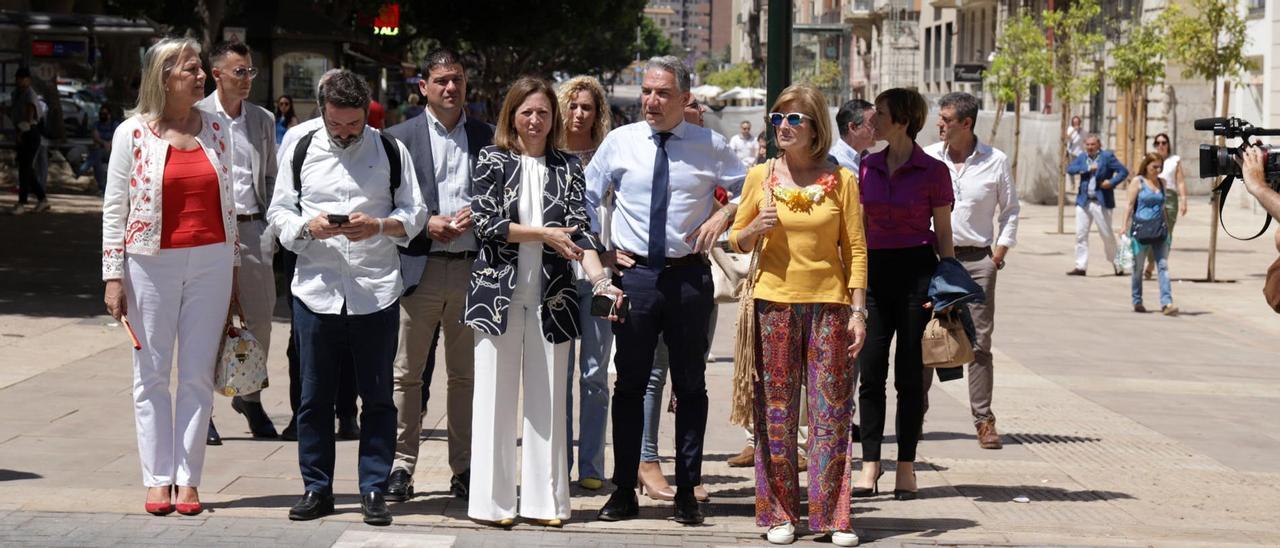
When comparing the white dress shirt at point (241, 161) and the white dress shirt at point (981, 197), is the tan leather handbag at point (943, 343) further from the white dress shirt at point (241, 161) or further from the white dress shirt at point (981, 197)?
the white dress shirt at point (241, 161)

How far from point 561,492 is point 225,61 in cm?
266

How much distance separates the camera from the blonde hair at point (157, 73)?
655 centimetres

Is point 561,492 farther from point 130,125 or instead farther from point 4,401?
point 4,401

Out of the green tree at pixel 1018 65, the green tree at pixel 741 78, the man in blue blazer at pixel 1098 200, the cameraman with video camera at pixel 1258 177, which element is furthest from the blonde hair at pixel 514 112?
the green tree at pixel 741 78

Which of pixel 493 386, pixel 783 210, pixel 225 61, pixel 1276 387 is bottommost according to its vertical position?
pixel 1276 387

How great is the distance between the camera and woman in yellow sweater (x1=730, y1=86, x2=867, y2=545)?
6480 millimetres

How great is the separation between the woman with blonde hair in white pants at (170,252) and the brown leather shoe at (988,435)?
4.22 meters

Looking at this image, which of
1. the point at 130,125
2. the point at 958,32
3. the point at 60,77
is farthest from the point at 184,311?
the point at 958,32

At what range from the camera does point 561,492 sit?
6723mm

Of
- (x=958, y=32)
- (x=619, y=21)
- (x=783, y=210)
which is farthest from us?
(x=958, y=32)

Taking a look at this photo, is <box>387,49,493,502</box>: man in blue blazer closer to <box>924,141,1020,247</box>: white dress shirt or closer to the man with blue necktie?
the man with blue necktie

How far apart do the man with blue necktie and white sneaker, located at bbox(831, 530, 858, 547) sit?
607 millimetres

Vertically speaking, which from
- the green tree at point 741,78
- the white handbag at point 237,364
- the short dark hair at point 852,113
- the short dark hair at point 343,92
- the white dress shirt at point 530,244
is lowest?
the white handbag at point 237,364

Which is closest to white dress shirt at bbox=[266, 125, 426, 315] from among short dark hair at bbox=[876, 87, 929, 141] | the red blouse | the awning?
the red blouse
